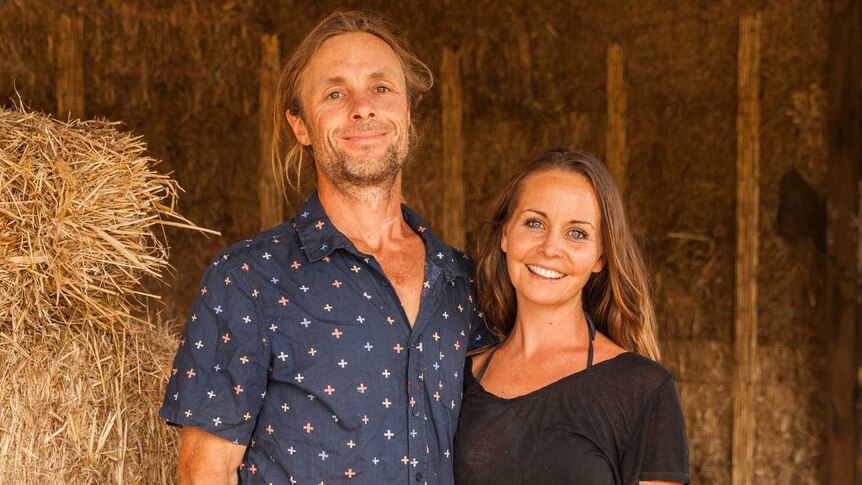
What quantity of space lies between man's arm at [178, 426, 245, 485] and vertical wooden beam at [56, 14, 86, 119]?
9.43 ft

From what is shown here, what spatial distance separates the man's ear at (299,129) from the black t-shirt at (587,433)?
796 millimetres

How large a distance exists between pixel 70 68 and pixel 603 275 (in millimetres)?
3058

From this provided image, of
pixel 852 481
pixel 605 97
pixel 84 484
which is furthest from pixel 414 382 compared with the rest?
pixel 605 97

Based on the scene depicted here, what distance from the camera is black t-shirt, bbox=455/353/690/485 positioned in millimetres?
2045

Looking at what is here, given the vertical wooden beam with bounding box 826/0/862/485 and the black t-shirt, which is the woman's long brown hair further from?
the vertical wooden beam with bounding box 826/0/862/485

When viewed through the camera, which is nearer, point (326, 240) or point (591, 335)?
point (326, 240)

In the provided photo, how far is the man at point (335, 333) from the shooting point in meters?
2.04

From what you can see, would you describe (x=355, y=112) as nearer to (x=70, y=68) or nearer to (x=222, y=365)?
(x=222, y=365)

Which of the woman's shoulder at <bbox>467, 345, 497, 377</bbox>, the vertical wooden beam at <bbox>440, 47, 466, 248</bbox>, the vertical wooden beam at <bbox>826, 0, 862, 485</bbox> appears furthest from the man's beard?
the vertical wooden beam at <bbox>440, 47, 466, 248</bbox>

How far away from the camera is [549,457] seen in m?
2.09

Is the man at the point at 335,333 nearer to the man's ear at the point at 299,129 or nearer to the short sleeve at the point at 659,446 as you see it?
the man's ear at the point at 299,129

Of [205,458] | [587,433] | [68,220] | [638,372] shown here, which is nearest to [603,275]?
[638,372]

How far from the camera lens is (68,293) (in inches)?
104

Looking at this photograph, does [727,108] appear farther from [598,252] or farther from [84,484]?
[84,484]
